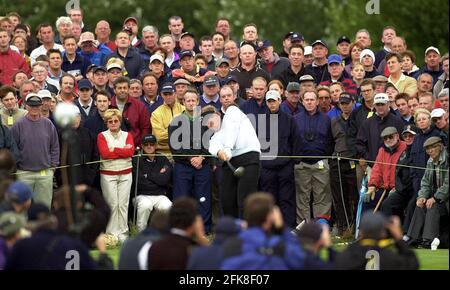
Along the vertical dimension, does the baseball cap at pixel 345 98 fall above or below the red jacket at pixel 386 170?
above

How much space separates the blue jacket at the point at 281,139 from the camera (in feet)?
82.9

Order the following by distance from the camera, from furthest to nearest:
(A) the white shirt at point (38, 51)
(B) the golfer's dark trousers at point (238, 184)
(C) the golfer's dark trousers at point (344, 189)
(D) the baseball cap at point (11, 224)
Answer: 1. (A) the white shirt at point (38, 51)
2. (C) the golfer's dark trousers at point (344, 189)
3. (B) the golfer's dark trousers at point (238, 184)
4. (D) the baseball cap at point (11, 224)

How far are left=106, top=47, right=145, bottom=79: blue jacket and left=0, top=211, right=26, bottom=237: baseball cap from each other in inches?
468

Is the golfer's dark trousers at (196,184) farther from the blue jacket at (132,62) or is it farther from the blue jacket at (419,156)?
the blue jacket at (132,62)

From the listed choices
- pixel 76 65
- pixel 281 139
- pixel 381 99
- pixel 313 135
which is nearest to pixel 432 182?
pixel 381 99

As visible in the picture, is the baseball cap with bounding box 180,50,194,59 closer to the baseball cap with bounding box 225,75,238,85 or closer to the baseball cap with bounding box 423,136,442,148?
the baseball cap with bounding box 225,75,238,85

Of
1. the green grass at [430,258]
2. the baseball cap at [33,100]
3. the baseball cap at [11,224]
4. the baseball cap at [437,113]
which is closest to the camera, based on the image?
the baseball cap at [11,224]

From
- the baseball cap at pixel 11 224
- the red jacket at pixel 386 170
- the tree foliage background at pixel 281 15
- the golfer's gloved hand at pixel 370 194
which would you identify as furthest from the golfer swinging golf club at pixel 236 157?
the tree foliage background at pixel 281 15

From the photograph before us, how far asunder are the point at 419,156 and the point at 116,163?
4887 millimetres

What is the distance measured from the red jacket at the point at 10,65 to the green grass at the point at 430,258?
205 inches

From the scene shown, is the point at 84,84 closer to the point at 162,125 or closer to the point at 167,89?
the point at 167,89
